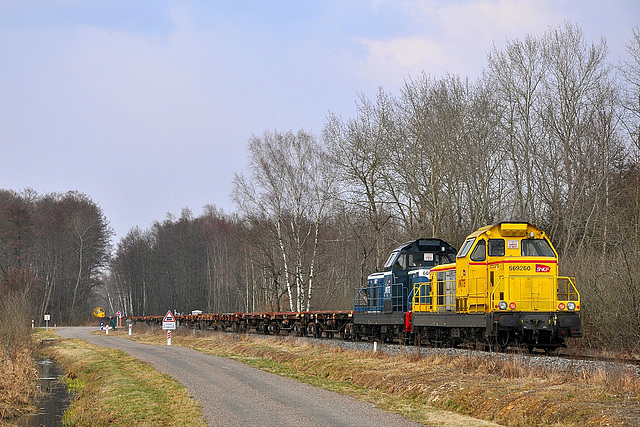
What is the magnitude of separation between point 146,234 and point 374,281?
94268 millimetres

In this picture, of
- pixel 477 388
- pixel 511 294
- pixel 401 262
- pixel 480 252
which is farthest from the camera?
pixel 401 262

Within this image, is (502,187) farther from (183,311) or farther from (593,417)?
(183,311)

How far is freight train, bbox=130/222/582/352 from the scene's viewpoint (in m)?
17.8

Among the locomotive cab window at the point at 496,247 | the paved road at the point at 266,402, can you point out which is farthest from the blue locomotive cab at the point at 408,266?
the paved road at the point at 266,402

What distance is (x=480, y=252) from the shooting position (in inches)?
752

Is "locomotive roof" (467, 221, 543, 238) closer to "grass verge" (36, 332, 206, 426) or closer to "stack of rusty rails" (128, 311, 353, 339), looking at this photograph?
"grass verge" (36, 332, 206, 426)

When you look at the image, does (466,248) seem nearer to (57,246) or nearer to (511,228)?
(511,228)

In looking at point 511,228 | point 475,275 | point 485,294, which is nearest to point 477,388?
point 485,294

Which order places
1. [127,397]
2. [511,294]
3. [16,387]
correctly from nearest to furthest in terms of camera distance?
[127,397] → [511,294] → [16,387]

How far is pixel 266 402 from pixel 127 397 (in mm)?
4073

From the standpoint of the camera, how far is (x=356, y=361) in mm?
18938

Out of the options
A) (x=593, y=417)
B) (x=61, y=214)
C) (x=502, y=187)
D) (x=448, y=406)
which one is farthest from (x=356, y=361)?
(x=61, y=214)

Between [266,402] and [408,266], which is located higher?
[408,266]

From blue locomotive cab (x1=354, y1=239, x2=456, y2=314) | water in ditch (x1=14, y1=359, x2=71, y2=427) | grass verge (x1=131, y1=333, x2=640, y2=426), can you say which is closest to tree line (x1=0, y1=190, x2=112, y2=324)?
water in ditch (x1=14, y1=359, x2=71, y2=427)
